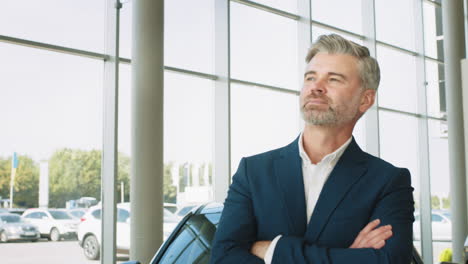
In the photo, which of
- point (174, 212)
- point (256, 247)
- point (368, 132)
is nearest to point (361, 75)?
point (256, 247)

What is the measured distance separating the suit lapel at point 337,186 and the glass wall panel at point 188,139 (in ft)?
16.4

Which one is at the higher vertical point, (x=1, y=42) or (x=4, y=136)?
(x=1, y=42)

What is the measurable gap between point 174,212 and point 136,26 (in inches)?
87.9

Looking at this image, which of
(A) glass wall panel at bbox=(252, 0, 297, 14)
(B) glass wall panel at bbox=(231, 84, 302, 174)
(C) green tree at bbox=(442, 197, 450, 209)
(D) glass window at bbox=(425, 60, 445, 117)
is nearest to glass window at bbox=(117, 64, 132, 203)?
(B) glass wall panel at bbox=(231, 84, 302, 174)

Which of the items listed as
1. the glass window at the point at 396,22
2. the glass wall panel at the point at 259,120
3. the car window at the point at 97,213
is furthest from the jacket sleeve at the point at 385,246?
the glass window at the point at 396,22

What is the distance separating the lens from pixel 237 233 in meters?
1.71

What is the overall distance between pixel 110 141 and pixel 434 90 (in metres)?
6.73

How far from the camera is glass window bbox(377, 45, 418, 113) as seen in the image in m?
9.74

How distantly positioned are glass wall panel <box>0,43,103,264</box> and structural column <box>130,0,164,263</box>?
647 millimetres

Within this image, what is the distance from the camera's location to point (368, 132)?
9.20 m

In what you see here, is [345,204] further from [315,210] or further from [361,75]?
[361,75]

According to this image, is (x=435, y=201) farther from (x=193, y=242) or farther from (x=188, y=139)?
(x=193, y=242)

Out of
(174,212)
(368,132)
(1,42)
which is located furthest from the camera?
(368,132)

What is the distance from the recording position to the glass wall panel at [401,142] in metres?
9.55
